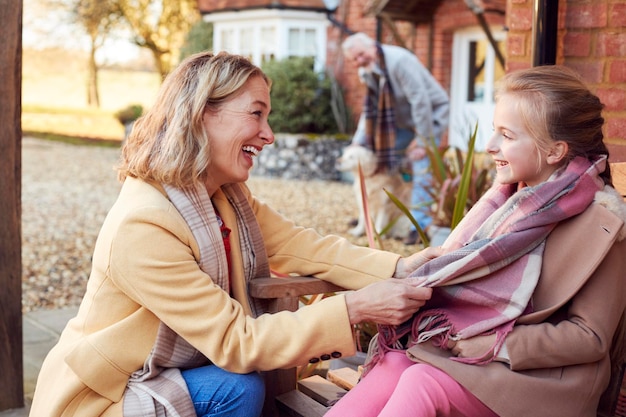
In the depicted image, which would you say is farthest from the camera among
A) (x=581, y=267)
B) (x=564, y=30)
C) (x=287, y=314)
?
(x=564, y=30)

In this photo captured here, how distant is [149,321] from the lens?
84.4 inches

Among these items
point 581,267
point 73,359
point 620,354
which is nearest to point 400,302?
point 581,267

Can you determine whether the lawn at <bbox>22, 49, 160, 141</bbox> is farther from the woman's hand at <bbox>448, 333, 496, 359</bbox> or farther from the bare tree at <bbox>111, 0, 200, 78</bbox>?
the woman's hand at <bbox>448, 333, 496, 359</bbox>

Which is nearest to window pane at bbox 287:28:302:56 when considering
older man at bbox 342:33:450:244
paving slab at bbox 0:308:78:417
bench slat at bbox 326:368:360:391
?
older man at bbox 342:33:450:244

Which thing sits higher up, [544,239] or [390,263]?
[544,239]

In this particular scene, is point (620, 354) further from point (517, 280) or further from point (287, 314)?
point (287, 314)

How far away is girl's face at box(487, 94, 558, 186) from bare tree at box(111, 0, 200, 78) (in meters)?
19.8

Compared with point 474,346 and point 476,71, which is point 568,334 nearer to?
point 474,346

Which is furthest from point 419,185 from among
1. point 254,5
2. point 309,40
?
point 254,5

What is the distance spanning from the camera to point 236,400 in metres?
2.14

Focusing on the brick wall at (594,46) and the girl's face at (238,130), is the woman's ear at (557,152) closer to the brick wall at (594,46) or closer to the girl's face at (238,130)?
the girl's face at (238,130)

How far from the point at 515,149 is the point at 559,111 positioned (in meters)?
0.14

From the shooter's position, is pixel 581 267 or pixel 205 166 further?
pixel 205 166

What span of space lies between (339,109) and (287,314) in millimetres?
12859
